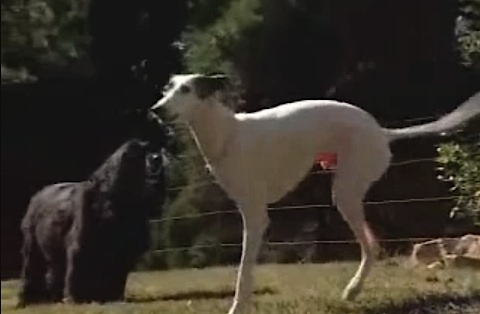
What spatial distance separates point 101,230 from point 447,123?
1252 mm

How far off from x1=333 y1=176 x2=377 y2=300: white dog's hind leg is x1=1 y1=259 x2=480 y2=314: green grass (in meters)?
0.05

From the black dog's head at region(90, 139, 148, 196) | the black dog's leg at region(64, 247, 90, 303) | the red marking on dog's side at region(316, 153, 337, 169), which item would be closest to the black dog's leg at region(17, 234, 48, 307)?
the black dog's leg at region(64, 247, 90, 303)

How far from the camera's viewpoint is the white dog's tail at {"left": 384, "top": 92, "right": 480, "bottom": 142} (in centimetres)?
450

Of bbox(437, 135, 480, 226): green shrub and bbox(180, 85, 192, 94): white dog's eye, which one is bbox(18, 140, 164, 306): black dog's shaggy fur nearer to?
bbox(180, 85, 192, 94): white dog's eye

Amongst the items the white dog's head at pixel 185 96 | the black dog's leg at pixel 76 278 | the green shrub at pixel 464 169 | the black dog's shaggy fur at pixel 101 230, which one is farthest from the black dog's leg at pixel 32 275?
the green shrub at pixel 464 169

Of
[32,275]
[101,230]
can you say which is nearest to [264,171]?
[101,230]

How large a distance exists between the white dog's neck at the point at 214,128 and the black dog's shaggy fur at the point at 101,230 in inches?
7.3

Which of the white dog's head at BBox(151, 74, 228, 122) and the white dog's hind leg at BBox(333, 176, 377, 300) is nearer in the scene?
the white dog's head at BBox(151, 74, 228, 122)

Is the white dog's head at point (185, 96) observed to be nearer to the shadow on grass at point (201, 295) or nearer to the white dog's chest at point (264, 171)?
the white dog's chest at point (264, 171)

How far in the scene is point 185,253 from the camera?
14.5ft

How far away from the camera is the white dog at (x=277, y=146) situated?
416cm

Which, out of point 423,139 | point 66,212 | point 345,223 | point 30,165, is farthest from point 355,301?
point 30,165

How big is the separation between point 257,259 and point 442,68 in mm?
924

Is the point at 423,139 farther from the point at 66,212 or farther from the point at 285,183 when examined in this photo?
the point at 66,212
